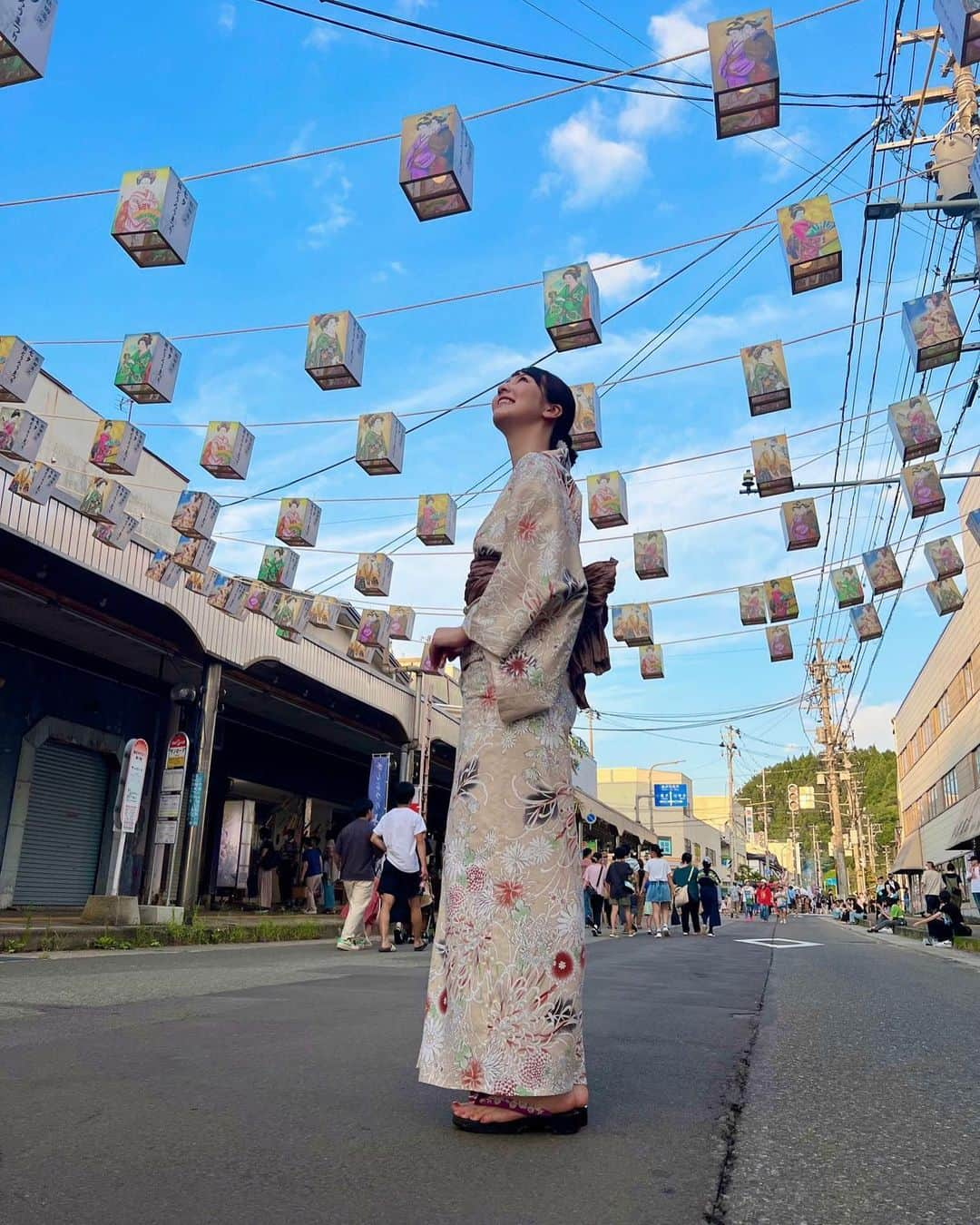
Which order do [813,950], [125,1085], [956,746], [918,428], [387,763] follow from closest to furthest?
[125,1085] < [918,428] < [813,950] < [387,763] < [956,746]

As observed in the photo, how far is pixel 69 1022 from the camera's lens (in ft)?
10.9

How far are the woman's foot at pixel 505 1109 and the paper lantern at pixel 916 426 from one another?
403 inches

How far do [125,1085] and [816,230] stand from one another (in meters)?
8.26

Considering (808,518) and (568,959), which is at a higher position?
(808,518)

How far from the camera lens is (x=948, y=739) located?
32406mm

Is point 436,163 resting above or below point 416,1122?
above

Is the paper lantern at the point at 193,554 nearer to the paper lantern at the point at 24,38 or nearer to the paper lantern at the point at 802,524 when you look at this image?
the paper lantern at the point at 24,38

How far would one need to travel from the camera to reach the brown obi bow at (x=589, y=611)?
7.76 feet

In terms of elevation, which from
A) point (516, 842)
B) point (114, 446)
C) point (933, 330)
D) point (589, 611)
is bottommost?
point (516, 842)

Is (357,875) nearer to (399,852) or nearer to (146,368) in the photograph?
(399,852)

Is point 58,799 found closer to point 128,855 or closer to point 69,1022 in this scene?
point 128,855

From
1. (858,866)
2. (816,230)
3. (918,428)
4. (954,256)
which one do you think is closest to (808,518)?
(918,428)

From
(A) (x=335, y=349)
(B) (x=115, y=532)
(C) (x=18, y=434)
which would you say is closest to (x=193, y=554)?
(B) (x=115, y=532)

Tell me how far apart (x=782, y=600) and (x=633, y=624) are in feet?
8.30
